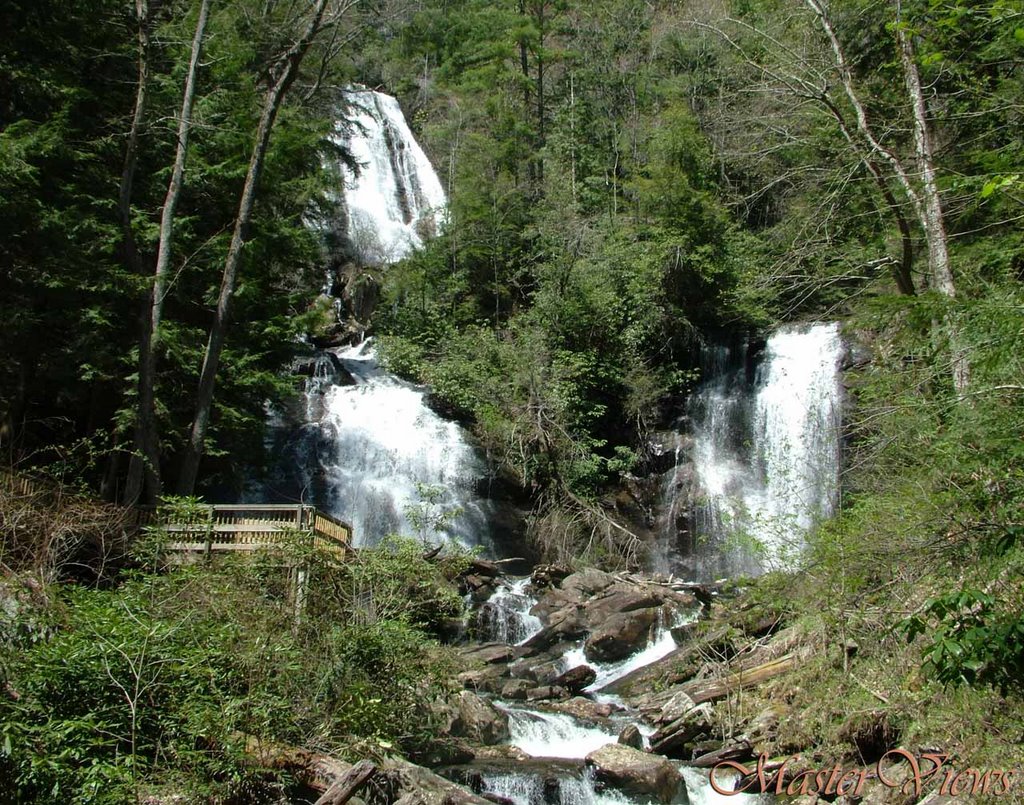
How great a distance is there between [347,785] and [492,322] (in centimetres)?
2019

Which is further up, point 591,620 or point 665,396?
point 665,396

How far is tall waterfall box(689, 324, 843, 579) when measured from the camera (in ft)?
57.9

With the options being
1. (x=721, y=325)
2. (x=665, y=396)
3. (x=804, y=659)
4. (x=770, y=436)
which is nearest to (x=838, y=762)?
(x=804, y=659)

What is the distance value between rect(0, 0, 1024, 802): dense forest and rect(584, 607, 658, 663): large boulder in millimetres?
2615

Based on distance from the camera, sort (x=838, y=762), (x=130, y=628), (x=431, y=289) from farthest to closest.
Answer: (x=431, y=289) < (x=838, y=762) < (x=130, y=628)

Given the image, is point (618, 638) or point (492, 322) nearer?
point (618, 638)

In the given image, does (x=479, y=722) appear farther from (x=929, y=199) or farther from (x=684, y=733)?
(x=929, y=199)

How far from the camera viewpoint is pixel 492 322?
24.8 meters

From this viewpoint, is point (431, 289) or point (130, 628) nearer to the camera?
point (130, 628)

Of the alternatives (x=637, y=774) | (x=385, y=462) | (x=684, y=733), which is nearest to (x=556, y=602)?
(x=684, y=733)

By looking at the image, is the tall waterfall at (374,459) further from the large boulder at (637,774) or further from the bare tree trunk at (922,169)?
the bare tree trunk at (922,169)

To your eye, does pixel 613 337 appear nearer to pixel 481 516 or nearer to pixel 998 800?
pixel 481 516

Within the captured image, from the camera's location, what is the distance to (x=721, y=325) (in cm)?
2233

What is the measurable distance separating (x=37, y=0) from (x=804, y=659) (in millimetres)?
14649
